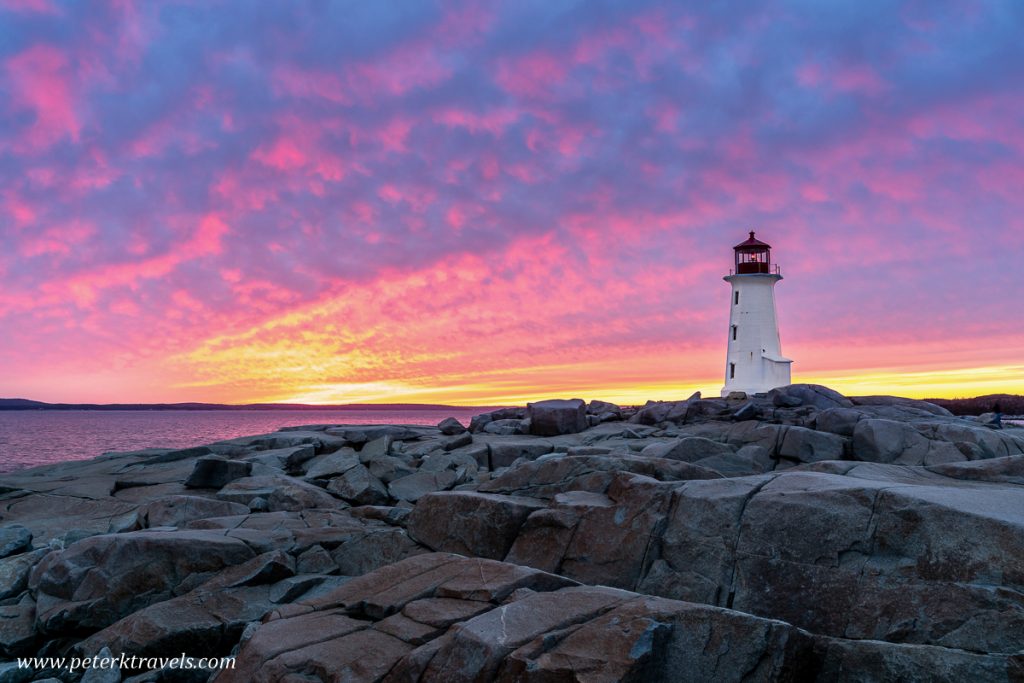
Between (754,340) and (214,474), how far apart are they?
30656 mm

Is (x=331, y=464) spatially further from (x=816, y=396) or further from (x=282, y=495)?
(x=816, y=396)

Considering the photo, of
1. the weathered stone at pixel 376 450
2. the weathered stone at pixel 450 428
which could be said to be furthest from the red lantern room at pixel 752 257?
the weathered stone at pixel 376 450

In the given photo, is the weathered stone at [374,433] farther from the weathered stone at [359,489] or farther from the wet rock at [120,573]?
the wet rock at [120,573]

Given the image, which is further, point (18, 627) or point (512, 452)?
point (512, 452)

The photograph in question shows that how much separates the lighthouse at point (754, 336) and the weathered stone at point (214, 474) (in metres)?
29.0

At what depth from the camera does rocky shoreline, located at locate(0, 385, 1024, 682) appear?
5.47 metres

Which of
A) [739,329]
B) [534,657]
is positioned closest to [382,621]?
[534,657]

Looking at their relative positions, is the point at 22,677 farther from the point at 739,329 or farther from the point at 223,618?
the point at 739,329

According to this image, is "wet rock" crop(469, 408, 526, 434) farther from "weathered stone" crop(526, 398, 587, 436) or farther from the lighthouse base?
the lighthouse base

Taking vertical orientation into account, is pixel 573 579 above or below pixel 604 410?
below

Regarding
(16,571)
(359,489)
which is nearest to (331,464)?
(359,489)

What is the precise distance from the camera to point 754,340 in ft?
130

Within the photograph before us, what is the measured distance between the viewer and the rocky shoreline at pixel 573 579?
547 cm

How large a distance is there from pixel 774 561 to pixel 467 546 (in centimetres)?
399
